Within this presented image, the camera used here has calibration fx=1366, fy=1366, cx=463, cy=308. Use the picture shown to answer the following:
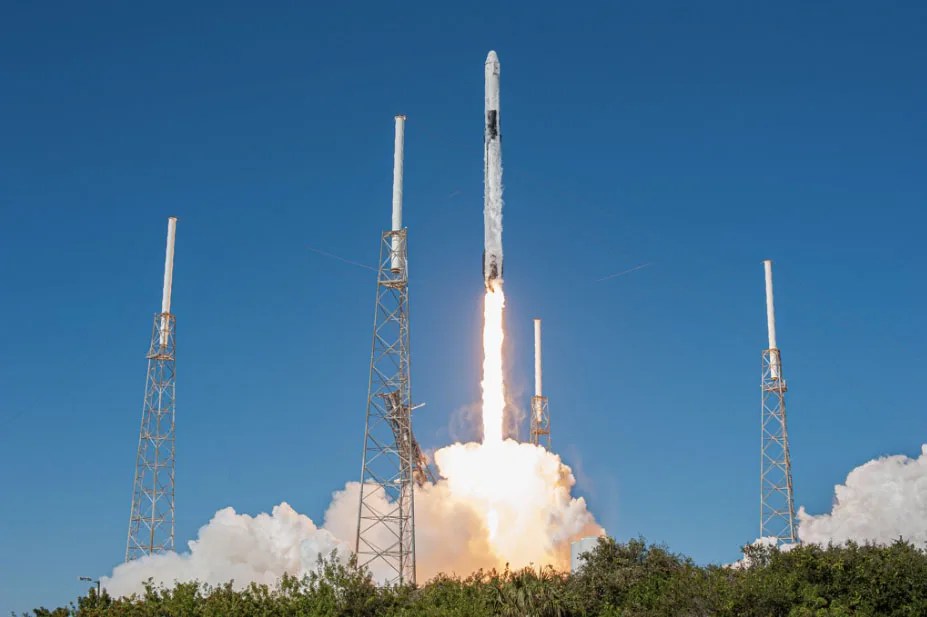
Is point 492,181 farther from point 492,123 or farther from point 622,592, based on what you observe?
point 622,592

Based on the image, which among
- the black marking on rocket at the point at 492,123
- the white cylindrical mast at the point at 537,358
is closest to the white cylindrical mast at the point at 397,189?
the black marking on rocket at the point at 492,123

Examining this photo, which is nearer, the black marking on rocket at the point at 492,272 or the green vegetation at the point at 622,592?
the green vegetation at the point at 622,592

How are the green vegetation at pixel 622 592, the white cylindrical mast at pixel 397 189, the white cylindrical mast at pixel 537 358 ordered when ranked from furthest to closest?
the white cylindrical mast at pixel 537 358 < the white cylindrical mast at pixel 397 189 < the green vegetation at pixel 622 592

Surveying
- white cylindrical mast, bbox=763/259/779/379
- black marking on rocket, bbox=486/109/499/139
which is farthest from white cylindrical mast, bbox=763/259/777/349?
black marking on rocket, bbox=486/109/499/139

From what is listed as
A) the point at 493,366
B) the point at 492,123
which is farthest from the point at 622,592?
the point at 492,123

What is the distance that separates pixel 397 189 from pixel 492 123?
33.2 ft

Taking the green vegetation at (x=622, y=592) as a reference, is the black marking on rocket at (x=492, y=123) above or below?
above

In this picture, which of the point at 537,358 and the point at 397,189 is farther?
the point at 537,358

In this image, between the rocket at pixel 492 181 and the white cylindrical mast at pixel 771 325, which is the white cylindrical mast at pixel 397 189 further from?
the white cylindrical mast at pixel 771 325

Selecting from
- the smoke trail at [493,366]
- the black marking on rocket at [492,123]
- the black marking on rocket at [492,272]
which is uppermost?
the black marking on rocket at [492,123]

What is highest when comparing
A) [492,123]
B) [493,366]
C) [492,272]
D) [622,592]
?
[492,123]

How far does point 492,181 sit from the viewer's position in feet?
313

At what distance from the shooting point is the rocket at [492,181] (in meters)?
94.2

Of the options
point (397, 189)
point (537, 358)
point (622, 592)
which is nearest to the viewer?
point (622, 592)
